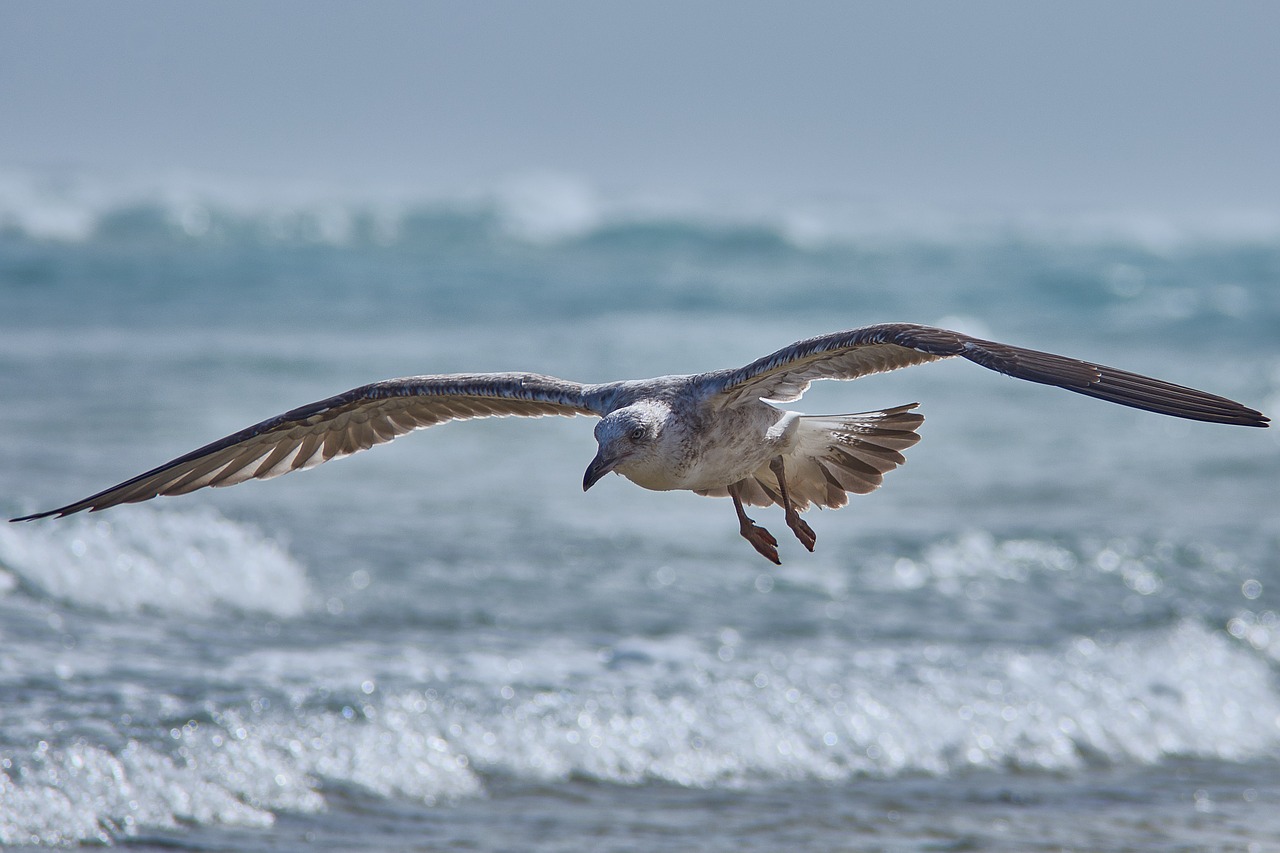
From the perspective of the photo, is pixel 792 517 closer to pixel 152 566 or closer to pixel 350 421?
pixel 350 421

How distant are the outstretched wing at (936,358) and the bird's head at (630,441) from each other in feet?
1.06

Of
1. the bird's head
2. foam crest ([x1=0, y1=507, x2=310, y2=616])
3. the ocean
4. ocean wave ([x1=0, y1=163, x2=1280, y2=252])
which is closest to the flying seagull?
the bird's head

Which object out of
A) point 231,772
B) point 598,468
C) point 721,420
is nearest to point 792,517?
point 721,420

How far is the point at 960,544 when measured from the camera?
9.40m

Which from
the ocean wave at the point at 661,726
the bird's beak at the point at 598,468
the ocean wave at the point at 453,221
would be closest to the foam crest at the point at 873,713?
the ocean wave at the point at 661,726

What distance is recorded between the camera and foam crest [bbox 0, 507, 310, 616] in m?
7.52

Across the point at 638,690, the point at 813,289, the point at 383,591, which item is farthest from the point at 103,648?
the point at 813,289

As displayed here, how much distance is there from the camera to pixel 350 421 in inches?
237

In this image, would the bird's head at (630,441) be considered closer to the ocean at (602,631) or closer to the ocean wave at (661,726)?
the ocean at (602,631)

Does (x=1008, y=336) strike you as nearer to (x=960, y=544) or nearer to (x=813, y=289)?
(x=813, y=289)

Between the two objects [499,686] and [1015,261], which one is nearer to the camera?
[499,686]

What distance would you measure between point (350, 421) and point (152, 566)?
244 centimetres

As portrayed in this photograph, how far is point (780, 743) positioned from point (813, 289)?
18680mm

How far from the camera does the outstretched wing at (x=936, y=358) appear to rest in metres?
4.02
